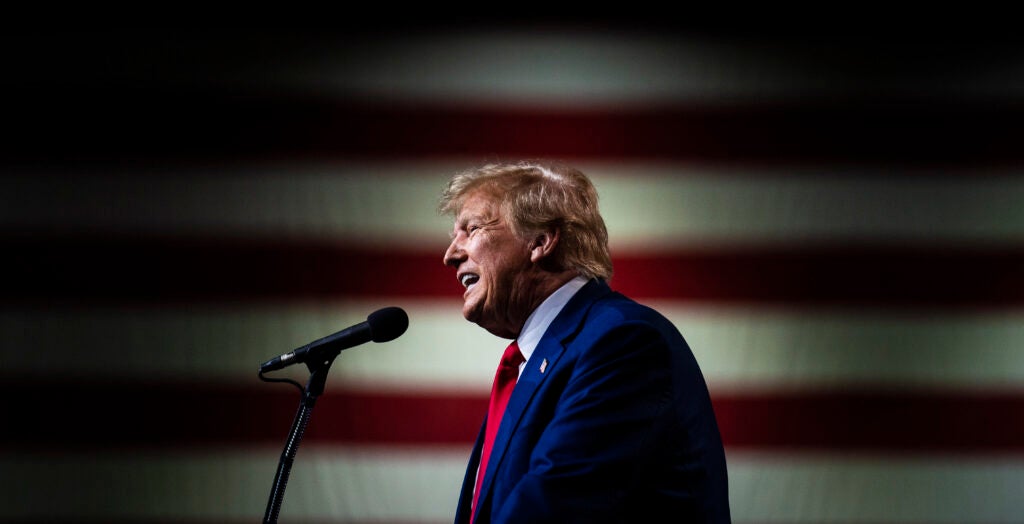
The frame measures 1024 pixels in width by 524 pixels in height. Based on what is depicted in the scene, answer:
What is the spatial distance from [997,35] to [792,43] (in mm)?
549

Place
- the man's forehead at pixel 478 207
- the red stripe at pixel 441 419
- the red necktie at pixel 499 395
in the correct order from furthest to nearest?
the red stripe at pixel 441 419, the man's forehead at pixel 478 207, the red necktie at pixel 499 395

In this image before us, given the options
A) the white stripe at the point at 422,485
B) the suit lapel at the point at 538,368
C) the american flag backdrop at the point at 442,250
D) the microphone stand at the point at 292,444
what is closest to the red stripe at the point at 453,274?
the american flag backdrop at the point at 442,250

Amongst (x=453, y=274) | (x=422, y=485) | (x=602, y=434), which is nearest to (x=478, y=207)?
(x=602, y=434)

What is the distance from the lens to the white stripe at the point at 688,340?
2023mm

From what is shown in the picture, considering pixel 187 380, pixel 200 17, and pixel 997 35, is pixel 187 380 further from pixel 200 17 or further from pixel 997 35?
pixel 997 35

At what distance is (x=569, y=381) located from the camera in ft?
3.70

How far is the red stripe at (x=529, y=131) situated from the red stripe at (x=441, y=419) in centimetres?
60

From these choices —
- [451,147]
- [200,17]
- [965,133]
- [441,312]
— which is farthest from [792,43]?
[200,17]

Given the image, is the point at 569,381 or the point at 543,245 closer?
the point at 569,381

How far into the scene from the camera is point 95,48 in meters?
2.13

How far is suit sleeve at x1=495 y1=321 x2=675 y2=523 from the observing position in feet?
3.33

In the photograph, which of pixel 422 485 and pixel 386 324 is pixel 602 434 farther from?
pixel 422 485

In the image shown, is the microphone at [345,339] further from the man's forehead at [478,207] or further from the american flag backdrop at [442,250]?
the american flag backdrop at [442,250]

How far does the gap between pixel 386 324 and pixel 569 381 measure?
28 centimetres
